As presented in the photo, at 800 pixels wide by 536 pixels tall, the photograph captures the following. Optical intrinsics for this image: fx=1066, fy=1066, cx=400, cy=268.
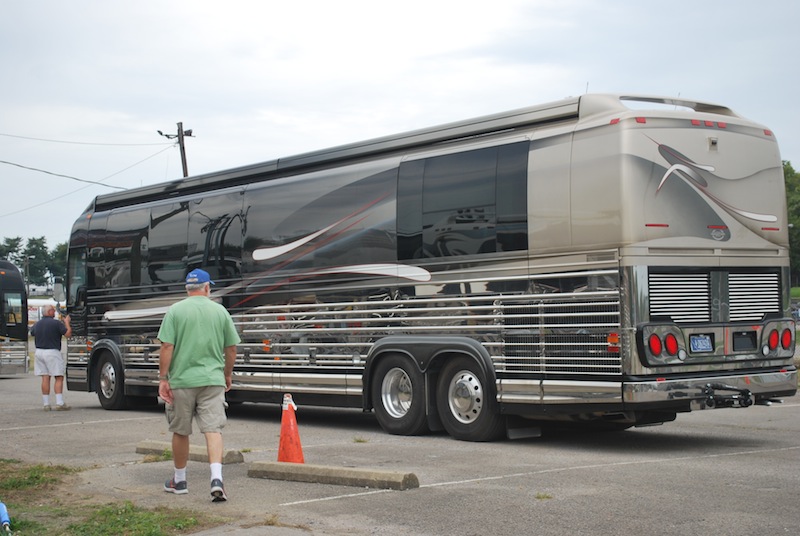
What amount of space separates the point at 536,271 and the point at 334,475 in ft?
12.6

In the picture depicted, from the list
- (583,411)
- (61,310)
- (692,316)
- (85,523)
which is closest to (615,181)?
(692,316)

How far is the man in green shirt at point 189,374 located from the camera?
8.83 metres

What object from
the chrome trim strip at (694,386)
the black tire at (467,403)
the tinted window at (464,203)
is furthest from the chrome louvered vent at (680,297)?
the black tire at (467,403)

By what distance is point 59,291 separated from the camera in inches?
792

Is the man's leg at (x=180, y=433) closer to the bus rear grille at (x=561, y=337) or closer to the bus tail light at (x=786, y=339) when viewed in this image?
the bus rear grille at (x=561, y=337)

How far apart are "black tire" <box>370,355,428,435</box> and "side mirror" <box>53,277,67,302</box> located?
8437 millimetres

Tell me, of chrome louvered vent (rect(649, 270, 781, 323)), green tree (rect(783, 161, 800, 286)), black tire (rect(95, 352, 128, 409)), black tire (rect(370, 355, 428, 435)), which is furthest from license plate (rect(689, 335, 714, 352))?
green tree (rect(783, 161, 800, 286))

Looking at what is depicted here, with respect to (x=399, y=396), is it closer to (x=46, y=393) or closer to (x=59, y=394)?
(x=59, y=394)

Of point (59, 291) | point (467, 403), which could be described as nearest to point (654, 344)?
point (467, 403)

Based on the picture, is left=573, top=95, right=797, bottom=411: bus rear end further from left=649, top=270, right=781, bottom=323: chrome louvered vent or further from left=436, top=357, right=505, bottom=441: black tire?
left=436, top=357, right=505, bottom=441: black tire

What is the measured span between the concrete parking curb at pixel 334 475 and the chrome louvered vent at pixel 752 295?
479 centimetres

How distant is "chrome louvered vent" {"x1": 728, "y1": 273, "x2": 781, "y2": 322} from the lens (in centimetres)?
1170

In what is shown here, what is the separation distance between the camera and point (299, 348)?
50.1ft

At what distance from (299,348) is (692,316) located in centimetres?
608
